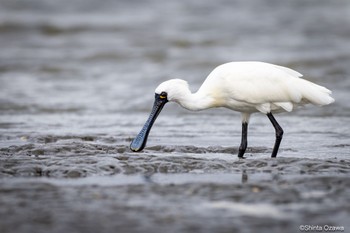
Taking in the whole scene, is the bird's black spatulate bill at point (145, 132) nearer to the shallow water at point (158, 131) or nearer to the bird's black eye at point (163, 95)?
the bird's black eye at point (163, 95)

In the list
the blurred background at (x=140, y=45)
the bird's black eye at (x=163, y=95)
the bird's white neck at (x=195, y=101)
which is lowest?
the bird's white neck at (x=195, y=101)

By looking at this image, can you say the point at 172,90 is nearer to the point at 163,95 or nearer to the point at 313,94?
the point at 163,95

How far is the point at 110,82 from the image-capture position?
1839 cm

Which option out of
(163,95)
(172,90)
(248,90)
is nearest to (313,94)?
(248,90)

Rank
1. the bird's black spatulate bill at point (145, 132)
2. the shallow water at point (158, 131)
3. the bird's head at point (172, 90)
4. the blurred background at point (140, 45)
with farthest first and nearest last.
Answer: the blurred background at point (140, 45)
the bird's black spatulate bill at point (145, 132)
the bird's head at point (172, 90)
the shallow water at point (158, 131)

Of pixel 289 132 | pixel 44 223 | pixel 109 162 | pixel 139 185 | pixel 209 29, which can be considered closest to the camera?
pixel 44 223

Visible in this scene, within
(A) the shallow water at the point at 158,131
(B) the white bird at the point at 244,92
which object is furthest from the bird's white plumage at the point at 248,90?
(A) the shallow water at the point at 158,131

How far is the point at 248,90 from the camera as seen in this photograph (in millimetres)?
10258

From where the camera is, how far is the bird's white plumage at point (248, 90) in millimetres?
10258

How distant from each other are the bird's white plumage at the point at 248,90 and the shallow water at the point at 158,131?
2.42ft

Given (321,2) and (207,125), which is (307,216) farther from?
(321,2)

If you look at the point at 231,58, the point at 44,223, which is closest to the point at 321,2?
the point at 231,58

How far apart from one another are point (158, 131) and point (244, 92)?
2.93 m

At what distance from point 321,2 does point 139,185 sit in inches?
965
